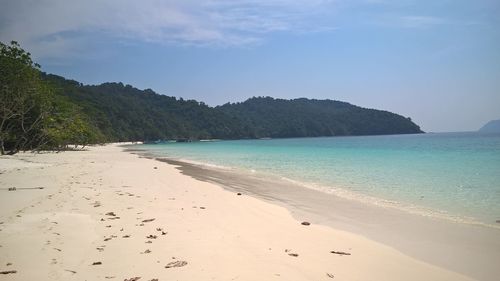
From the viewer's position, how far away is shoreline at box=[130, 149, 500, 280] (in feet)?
18.1

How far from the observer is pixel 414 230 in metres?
→ 7.54

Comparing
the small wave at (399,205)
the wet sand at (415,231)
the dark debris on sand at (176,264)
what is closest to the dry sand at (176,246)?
the dark debris on sand at (176,264)

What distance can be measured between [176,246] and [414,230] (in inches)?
214

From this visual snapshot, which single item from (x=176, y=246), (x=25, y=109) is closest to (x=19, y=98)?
(x=25, y=109)

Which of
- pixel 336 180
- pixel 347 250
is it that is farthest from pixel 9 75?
pixel 347 250

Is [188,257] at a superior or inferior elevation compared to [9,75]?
inferior

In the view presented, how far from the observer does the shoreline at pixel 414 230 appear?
5.52m

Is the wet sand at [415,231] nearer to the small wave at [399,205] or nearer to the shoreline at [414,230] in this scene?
the shoreline at [414,230]

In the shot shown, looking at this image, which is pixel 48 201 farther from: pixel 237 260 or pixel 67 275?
pixel 237 260

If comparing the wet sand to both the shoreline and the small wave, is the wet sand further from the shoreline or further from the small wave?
the small wave

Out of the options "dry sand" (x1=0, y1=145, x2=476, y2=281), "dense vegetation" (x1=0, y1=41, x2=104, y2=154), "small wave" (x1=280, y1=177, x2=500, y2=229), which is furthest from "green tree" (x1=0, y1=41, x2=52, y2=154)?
"small wave" (x1=280, y1=177, x2=500, y2=229)

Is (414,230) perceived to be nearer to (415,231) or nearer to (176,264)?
(415,231)

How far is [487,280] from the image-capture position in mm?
4742

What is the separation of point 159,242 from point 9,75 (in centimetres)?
3140
